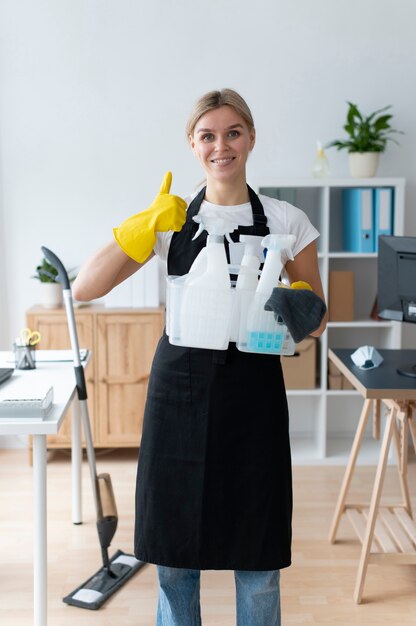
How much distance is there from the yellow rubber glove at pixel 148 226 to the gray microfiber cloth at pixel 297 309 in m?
0.31

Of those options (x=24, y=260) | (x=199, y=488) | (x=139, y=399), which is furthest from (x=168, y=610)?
(x=24, y=260)

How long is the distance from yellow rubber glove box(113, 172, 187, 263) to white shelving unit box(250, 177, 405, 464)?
222 cm

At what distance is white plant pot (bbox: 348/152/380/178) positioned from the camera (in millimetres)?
3973

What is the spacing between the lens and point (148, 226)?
1751 millimetres

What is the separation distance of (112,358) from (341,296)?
4.12 ft

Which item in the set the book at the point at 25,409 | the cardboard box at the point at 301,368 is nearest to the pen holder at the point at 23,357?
the book at the point at 25,409

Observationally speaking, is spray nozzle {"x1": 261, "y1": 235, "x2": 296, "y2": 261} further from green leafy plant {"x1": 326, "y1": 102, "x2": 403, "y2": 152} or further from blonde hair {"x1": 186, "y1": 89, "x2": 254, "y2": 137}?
green leafy plant {"x1": 326, "y1": 102, "x2": 403, "y2": 152}

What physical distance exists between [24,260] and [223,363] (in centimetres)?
269

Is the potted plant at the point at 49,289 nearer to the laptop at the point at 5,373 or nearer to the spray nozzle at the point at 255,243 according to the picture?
the laptop at the point at 5,373

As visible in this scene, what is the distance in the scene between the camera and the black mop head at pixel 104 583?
262 centimetres

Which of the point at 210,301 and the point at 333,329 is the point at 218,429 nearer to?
the point at 210,301

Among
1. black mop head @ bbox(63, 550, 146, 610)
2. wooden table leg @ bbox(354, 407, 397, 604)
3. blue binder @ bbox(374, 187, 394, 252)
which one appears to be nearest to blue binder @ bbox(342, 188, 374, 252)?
blue binder @ bbox(374, 187, 394, 252)

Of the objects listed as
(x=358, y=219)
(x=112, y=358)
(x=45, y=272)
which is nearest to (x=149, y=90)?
(x=45, y=272)

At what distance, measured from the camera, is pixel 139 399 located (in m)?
4.01
